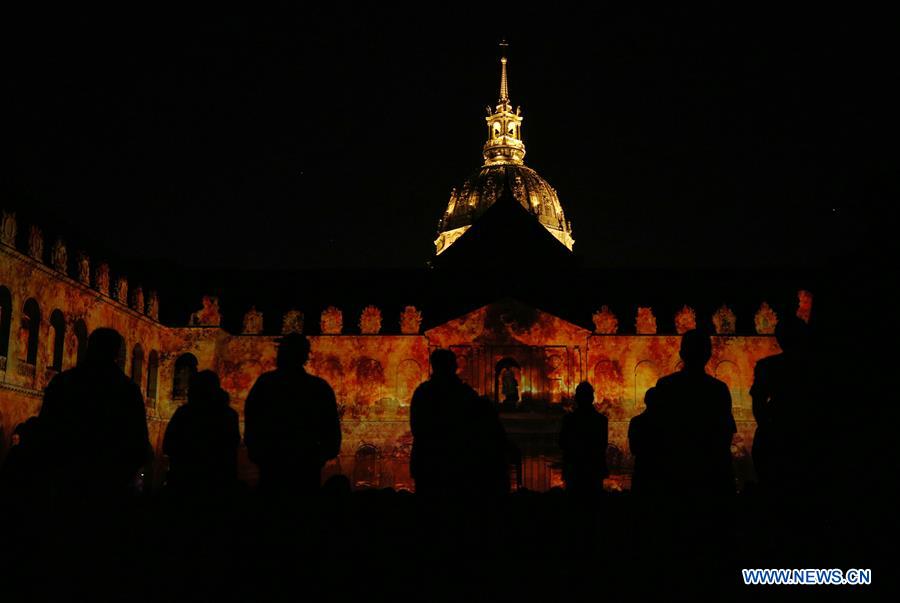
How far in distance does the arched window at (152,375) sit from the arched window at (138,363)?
88 cm

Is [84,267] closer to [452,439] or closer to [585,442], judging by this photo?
[585,442]

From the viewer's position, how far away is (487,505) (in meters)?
7.27

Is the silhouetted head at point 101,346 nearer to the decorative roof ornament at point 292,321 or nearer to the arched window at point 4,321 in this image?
the arched window at point 4,321

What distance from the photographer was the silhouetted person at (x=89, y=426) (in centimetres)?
705

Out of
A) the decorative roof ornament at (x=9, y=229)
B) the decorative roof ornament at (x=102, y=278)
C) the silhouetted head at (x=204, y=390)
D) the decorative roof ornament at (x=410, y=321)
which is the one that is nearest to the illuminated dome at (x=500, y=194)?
the decorative roof ornament at (x=410, y=321)

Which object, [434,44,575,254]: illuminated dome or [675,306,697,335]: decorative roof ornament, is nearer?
[675,306,697,335]: decorative roof ornament

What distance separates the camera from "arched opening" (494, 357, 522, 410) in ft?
119

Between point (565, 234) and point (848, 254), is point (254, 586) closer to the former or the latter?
point (848, 254)

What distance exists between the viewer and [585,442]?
1080 cm

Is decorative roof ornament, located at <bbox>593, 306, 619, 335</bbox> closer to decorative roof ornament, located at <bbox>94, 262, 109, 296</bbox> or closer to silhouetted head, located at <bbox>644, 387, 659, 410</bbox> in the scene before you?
decorative roof ornament, located at <bbox>94, 262, 109, 296</bbox>

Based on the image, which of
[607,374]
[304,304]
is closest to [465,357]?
[607,374]

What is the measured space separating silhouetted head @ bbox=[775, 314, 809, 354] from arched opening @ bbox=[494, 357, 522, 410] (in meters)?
28.0

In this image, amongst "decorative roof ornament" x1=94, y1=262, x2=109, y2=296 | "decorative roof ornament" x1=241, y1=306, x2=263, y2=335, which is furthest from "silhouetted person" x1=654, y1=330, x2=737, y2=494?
"decorative roof ornament" x1=241, y1=306, x2=263, y2=335

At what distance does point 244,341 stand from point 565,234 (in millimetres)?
31649
